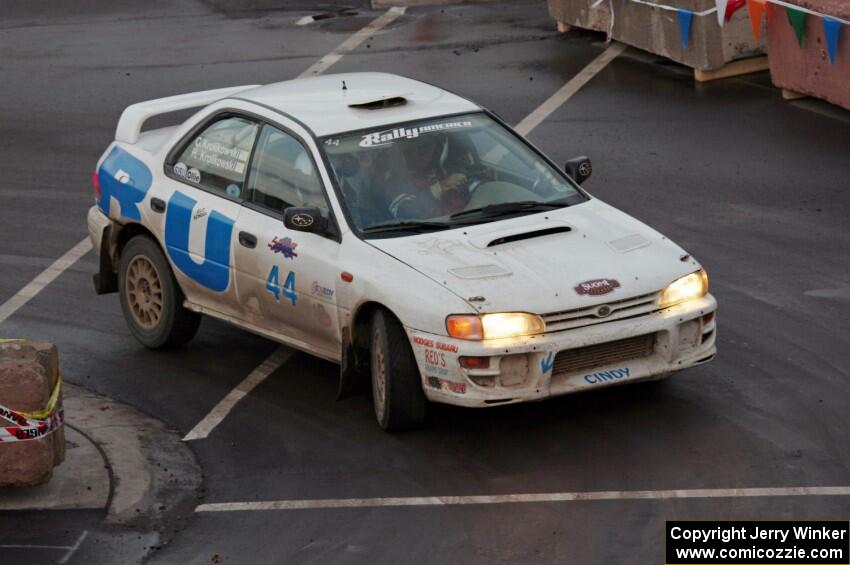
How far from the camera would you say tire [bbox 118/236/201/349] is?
10750 millimetres

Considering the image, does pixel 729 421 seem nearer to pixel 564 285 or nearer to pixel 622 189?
pixel 564 285

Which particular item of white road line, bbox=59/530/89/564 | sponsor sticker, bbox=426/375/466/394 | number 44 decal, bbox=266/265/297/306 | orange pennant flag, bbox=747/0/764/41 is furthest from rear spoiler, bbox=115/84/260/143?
orange pennant flag, bbox=747/0/764/41

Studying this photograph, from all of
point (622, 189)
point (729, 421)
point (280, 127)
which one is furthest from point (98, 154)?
point (729, 421)

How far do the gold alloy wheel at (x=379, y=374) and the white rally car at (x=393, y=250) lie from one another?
2 cm

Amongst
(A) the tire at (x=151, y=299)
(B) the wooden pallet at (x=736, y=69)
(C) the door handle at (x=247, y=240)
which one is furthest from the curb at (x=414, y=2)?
(C) the door handle at (x=247, y=240)

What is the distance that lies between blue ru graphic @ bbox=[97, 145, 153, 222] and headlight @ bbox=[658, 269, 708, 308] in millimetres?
3633

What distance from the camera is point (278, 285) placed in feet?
32.1

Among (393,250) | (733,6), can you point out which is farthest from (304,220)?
(733,6)

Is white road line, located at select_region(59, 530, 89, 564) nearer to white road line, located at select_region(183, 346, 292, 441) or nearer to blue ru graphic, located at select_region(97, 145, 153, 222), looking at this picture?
white road line, located at select_region(183, 346, 292, 441)

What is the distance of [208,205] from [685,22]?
8.34m

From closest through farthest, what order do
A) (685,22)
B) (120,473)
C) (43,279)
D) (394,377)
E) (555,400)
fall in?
(394,377), (120,473), (555,400), (43,279), (685,22)

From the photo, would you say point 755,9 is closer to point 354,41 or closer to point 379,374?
point 354,41

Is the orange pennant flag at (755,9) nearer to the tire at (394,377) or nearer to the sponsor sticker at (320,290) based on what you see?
the sponsor sticker at (320,290)

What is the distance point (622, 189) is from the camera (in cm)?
1416
